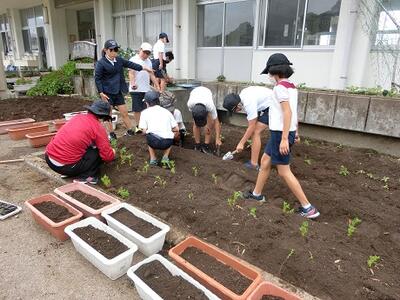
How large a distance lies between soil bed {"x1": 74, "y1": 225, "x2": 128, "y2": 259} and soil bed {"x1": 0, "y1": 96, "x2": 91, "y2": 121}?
222 inches

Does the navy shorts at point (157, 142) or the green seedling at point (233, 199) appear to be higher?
the navy shorts at point (157, 142)

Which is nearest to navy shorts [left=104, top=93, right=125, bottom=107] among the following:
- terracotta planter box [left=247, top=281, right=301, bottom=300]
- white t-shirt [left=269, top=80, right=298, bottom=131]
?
white t-shirt [left=269, top=80, right=298, bottom=131]

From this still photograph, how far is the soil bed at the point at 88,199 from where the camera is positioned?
3.17 metres

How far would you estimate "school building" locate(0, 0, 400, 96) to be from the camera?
6.01 m

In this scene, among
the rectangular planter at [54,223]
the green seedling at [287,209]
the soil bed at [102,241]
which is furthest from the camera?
the green seedling at [287,209]

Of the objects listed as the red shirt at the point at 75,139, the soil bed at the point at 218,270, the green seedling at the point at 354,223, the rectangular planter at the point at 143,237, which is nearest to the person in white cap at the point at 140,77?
the red shirt at the point at 75,139

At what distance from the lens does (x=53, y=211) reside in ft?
10.0

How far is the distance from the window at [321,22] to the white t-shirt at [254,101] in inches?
136

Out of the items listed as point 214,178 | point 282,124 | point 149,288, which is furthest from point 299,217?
point 149,288

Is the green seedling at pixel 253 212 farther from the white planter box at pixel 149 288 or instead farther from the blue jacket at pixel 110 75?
the blue jacket at pixel 110 75

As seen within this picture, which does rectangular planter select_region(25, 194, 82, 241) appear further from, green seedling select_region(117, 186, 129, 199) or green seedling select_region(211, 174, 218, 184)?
green seedling select_region(211, 174, 218, 184)

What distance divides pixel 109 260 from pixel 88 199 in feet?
3.67

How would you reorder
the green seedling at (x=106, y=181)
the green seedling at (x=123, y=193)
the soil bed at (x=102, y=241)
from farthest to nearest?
1. the green seedling at (x=106, y=181)
2. the green seedling at (x=123, y=193)
3. the soil bed at (x=102, y=241)

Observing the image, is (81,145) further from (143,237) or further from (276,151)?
(276,151)
